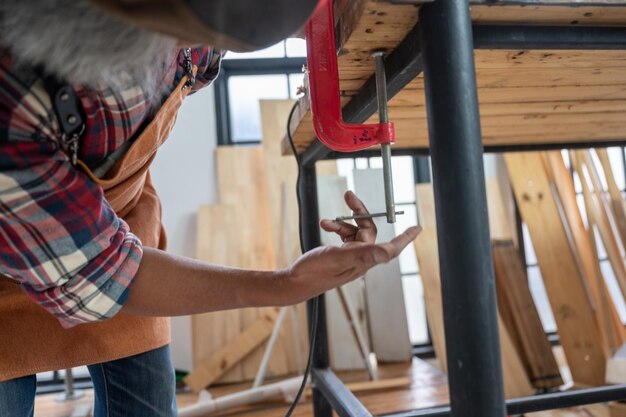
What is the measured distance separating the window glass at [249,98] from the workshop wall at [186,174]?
185 mm

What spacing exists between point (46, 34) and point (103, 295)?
28cm

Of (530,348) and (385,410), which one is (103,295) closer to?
(385,410)

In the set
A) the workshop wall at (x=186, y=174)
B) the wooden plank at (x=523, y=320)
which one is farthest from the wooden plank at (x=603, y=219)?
the workshop wall at (x=186, y=174)

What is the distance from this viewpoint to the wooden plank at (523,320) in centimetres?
210

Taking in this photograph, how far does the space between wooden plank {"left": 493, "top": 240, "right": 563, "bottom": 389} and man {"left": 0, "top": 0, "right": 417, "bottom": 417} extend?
1733mm

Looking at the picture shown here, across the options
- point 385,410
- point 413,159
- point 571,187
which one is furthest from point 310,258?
point 413,159

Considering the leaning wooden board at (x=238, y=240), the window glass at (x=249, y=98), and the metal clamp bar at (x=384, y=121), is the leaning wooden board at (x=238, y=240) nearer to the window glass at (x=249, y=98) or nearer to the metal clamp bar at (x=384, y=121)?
the window glass at (x=249, y=98)

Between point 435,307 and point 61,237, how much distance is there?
1.99 m

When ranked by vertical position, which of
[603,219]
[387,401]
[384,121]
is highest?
[384,121]

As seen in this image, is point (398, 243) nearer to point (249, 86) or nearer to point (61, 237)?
point (61, 237)

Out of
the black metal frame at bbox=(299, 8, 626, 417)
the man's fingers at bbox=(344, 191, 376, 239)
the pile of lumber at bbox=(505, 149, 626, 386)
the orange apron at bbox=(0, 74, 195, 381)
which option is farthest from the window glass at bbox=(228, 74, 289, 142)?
the black metal frame at bbox=(299, 8, 626, 417)

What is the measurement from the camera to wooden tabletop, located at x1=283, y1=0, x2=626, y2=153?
61 cm

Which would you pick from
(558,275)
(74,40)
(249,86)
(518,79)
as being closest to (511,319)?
(558,275)

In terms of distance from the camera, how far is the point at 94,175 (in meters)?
0.64
